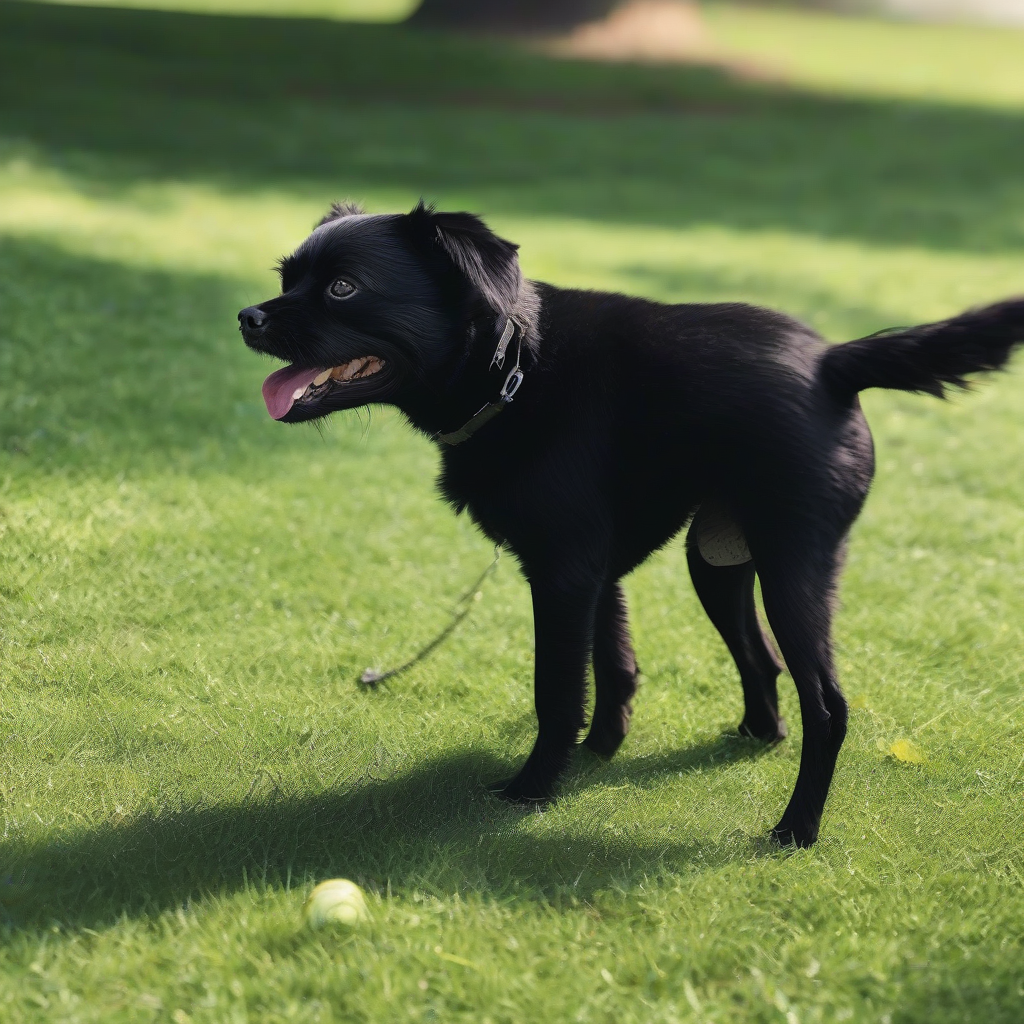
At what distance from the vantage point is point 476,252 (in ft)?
11.5

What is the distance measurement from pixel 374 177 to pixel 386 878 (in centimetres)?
1524

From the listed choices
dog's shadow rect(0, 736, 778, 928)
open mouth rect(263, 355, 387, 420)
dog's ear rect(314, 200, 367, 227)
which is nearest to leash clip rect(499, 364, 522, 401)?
open mouth rect(263, 355, 387, 420)

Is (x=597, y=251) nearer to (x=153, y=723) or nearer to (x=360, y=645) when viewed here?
(x=360, y=645)

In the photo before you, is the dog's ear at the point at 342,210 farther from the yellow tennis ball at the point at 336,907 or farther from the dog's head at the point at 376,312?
the yellow tennis ball at the point at 336,907

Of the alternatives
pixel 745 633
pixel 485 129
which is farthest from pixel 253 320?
pixel 485 129

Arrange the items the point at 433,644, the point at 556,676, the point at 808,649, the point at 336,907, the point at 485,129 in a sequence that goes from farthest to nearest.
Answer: the point at 485,129
the point at 433,644
the point at 556,676
the point at 808,649
the point at 336,907

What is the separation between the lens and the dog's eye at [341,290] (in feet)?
11.8

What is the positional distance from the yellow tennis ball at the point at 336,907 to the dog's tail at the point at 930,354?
2003mm

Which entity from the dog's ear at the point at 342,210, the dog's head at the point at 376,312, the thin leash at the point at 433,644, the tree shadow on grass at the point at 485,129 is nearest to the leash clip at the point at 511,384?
the dog's head at the point at 376,312

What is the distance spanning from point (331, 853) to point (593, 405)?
60.8 inches

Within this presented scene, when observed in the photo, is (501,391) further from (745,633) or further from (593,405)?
(745,633)

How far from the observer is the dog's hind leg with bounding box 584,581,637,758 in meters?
4.23

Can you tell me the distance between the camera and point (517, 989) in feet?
9.50

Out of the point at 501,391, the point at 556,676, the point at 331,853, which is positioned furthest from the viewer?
the point at 556,676
